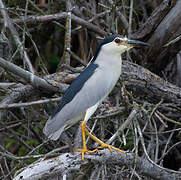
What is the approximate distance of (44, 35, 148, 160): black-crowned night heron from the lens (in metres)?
3.07

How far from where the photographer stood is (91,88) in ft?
10.5

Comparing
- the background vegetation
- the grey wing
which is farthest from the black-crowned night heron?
the background vegetation

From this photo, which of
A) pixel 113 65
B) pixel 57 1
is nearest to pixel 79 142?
pixel 113 65

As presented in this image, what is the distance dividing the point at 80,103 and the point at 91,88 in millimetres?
158

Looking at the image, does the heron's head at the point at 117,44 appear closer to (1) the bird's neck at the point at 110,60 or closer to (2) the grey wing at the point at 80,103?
(1) the bird's neck at the point at 110,60

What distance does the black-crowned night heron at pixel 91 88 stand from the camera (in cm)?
307

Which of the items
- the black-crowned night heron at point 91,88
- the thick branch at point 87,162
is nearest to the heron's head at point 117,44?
the black-crowned night heron at point 91,88

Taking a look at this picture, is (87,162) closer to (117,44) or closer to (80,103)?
(80,103)

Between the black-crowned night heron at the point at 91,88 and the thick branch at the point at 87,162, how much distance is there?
0.30 meters

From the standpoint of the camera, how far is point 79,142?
10.5 ft

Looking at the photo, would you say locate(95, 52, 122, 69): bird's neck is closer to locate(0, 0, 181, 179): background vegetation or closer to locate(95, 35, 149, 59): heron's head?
locate(95, 35, 149, 59): heron's head

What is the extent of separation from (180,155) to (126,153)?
1630mm

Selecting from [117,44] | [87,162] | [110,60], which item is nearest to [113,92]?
[110,60]

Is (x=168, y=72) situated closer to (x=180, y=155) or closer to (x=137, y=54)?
(x=137, y=54)
